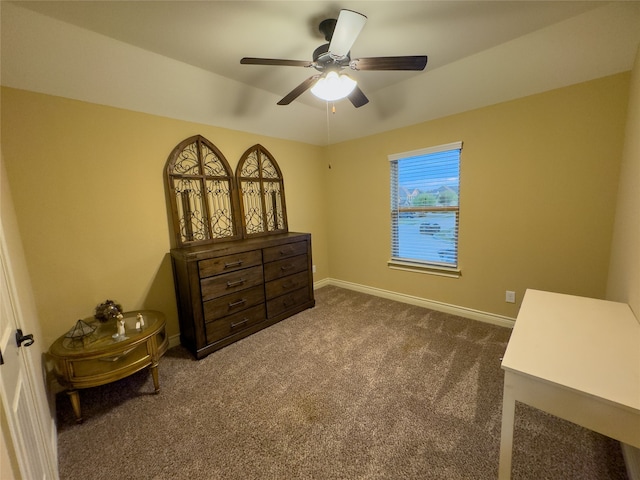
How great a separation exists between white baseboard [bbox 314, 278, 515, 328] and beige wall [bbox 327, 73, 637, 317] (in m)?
0.07

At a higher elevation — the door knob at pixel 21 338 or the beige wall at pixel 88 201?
the beige wall at pixel 88 201

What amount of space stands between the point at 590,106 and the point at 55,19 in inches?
149

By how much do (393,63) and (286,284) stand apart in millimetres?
2297

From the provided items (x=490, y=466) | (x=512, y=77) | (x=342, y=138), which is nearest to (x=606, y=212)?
(x=512, y=77)

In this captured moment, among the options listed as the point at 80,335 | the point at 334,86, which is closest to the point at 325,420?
the point at 80,335

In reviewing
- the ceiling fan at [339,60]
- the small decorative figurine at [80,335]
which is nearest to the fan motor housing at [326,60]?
the ceiling fan at [339,60]

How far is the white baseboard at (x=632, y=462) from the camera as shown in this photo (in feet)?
3.54

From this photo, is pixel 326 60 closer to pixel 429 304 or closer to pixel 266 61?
pixel 266 61

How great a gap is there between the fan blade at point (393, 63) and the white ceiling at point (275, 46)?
33 centimetres

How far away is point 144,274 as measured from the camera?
7.69 feet

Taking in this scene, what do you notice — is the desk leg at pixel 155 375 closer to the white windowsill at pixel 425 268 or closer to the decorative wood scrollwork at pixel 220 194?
the decorative wood scrollwork at pixel 220 194

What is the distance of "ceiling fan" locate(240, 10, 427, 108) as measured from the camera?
1329 mm

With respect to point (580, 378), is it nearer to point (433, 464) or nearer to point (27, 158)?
point (433, 464)

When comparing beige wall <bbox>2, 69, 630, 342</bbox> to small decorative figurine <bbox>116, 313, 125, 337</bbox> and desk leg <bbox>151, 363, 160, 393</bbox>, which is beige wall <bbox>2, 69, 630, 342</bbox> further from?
desk leg <bbox>151, 363, 160, 393</bbox>
